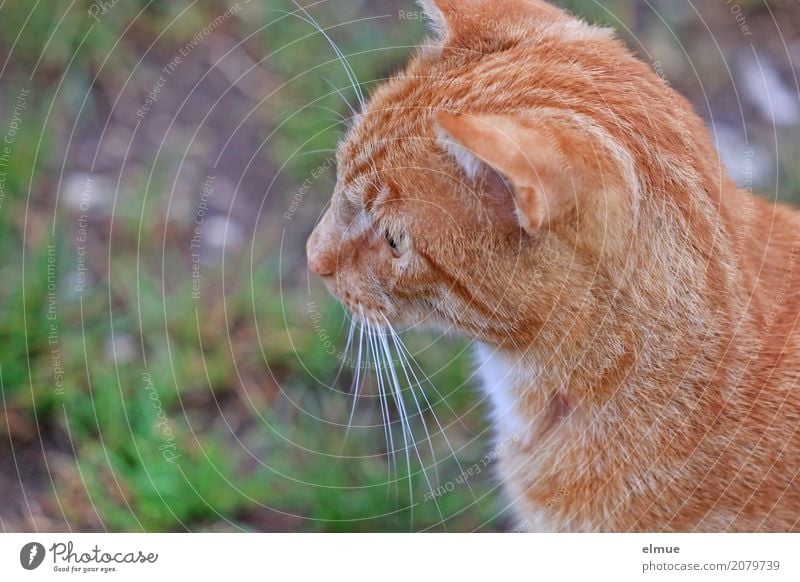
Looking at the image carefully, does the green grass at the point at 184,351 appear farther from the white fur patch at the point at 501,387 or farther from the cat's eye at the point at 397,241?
the cat's eye at the point at 397,241

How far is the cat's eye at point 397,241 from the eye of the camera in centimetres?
74

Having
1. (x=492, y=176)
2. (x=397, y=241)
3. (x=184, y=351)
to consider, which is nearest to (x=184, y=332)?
(x=184, y=351)

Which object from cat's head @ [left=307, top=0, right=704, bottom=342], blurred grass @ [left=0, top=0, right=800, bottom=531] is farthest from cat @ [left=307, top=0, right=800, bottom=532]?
blurred grass @ [left=0, top=0, right=800, bottom=531]

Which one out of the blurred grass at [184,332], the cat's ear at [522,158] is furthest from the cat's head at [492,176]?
the blurred grass at [184,332]

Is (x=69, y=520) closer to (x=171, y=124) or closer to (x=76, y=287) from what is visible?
(x=76, y=287)

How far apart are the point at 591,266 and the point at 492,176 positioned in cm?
14

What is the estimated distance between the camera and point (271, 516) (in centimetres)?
101

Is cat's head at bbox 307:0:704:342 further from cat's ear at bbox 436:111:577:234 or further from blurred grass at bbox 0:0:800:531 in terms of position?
blurred grass at bbox 0:0:800:531

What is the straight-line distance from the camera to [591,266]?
0.71 meters

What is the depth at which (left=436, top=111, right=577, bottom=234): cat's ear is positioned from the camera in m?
0.58

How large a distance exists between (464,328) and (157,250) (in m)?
0.46

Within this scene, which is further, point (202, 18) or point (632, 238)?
point (202, 18)

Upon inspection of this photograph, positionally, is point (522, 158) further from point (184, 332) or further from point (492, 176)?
point (184, 332)
